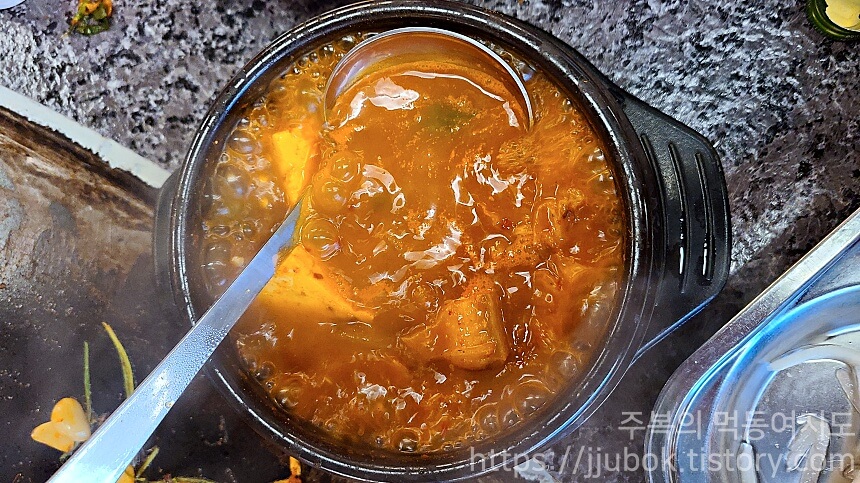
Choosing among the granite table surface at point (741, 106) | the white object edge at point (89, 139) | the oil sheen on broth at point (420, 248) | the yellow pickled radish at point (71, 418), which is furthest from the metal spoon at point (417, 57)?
the yellow pickled radish at point (71, 418)

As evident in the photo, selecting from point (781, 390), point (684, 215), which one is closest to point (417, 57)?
point (684, 215)

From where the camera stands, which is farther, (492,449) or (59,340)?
(59,340)

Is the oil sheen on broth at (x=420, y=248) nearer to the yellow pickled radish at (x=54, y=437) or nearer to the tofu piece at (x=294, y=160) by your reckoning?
the tofu piece at (x=294, y=160)

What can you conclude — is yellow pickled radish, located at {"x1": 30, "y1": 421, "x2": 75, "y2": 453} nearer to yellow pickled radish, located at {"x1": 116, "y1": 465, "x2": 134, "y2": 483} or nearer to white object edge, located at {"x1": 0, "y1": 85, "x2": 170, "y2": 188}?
yellow pickled radish, located at {"x1": 116, "y1": 465, "x2": 134, "y2": 483}

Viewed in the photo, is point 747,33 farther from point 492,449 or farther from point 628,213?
point 492,449

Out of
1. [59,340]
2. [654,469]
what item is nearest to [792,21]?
[654,469]

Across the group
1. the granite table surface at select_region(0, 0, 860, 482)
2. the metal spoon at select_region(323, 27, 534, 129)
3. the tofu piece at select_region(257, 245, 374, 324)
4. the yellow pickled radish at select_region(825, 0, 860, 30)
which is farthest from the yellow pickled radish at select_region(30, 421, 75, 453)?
the yellow pickled radish at select_region(825, 0, 860, 30)
